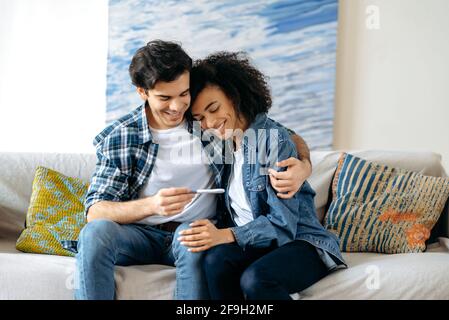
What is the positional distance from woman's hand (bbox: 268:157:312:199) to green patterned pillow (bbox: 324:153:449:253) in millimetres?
464

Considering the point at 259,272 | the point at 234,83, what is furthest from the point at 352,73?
the point at 259,272

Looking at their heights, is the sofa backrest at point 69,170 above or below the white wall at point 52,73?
below

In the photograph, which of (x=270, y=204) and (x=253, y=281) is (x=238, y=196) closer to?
(x=270, y=204)

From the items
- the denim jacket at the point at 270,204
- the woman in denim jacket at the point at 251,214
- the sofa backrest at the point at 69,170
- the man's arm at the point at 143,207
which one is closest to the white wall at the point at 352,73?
the sofa backrest at the point at 69,170

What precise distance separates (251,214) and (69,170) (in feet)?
2.99

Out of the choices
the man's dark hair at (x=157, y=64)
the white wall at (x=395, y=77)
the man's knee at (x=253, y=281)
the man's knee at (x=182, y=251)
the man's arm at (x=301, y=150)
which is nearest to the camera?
the man's knee at (x=253, y=281)

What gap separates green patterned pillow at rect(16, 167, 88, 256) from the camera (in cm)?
214

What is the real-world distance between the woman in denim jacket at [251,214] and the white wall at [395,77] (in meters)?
1.22

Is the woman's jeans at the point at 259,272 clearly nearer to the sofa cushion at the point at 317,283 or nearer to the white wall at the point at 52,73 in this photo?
the sofa cushion at the point at 317,283

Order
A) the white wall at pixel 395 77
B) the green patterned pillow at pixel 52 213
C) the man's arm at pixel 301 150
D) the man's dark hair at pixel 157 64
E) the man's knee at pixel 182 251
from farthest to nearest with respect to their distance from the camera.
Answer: the white wall at pixel 395 77 < the green patterned pillow at pixel 52 213 < the man's arm at pixel 301 150 < the man's dark hair at pixel 157 64 < the man's knee at pixel 182 251

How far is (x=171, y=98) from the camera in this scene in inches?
74.7

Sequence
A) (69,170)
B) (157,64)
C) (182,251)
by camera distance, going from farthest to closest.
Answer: (69,170) < (157,64) < (182,251)

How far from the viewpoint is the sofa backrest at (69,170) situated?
2.35 m

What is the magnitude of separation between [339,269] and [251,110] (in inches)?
23.4
